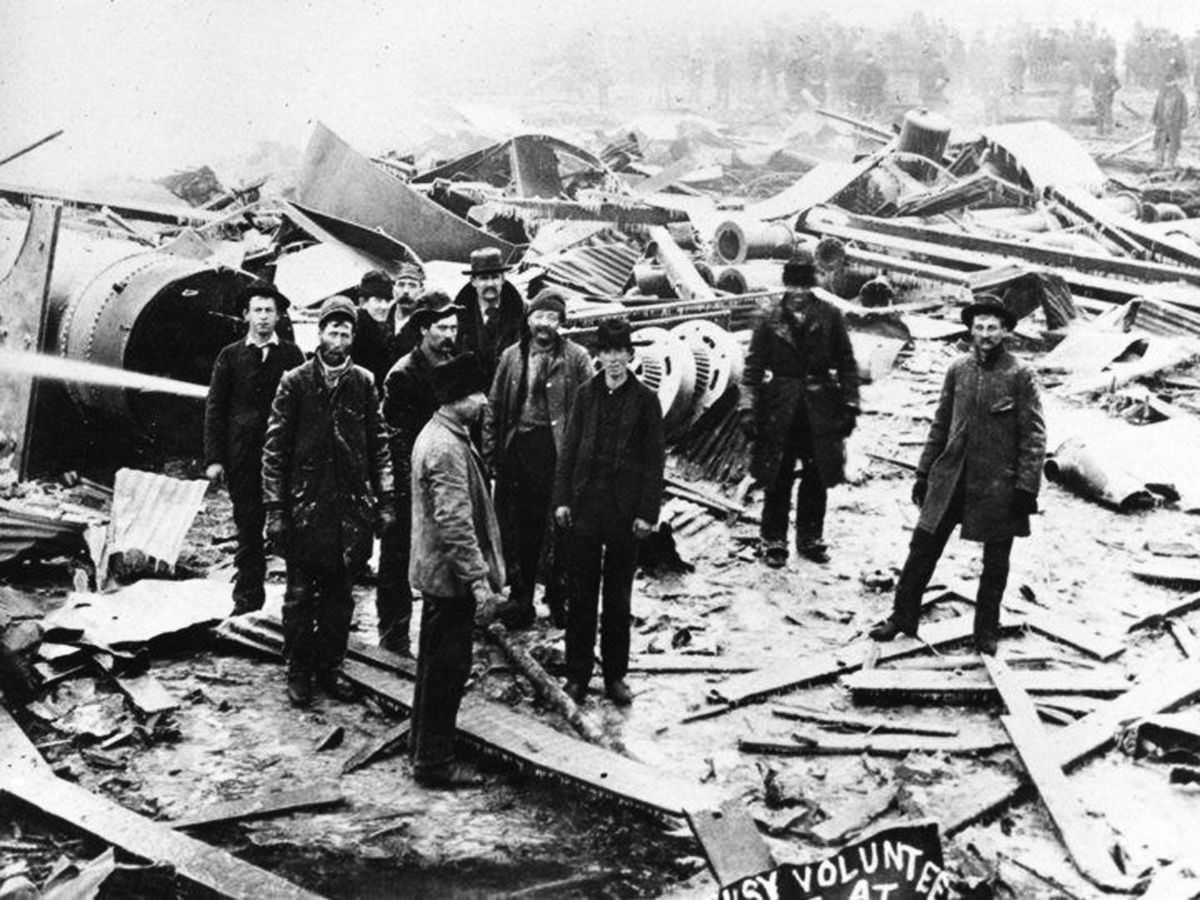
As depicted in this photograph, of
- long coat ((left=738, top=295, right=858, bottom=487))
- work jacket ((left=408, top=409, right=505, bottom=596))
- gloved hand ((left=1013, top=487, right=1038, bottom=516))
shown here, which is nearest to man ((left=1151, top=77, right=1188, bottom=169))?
long coat ((left=738, top=295, right=858, bottom=487))

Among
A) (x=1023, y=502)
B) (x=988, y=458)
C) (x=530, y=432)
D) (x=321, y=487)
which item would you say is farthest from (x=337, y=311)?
(x=1023, y=502)

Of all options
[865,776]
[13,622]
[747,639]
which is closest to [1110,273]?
[747,639]

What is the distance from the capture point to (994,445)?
5.93m

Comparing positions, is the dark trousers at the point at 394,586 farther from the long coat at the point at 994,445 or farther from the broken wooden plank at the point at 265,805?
the long coat at the point at 994,445

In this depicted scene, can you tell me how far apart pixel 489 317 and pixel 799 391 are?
6.97 feet

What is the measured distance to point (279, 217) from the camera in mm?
13562

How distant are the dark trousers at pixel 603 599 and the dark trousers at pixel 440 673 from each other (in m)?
0.93

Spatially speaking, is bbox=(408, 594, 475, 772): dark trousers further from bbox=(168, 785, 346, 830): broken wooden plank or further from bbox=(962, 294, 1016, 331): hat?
bbox=(962, 294, 1016, 331): hat

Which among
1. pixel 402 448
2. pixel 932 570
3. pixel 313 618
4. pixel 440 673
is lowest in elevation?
pixel 313 618

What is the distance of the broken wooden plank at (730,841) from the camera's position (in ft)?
12.7

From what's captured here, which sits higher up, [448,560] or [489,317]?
[489,317]

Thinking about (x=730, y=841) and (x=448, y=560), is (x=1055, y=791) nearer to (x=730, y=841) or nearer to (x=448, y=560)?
(x=730, y=841)

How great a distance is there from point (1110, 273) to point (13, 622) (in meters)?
13.2

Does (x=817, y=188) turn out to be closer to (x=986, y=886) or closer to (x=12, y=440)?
(x=12, y=440)
